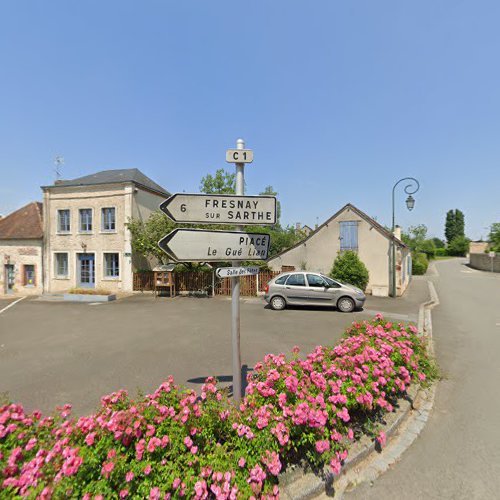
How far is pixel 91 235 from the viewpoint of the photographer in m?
17.4

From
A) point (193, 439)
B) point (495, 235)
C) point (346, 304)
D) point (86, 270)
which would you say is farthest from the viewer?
point (495, 235)

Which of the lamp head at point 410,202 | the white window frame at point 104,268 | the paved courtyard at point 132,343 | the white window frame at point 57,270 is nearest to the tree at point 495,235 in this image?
the lamp head at point 410,202

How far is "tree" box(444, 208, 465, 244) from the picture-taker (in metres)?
78.2

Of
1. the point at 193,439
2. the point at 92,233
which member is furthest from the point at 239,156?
the point at 92,233

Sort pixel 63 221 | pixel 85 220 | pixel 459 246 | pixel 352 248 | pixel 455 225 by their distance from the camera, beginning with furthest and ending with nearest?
1. pixel 455 225
2. pixel 459 246
3. pixel 63 221
4. pixel 85 220
5. pixel 352 248

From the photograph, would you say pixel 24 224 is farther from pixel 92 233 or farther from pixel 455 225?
pixel 455 225

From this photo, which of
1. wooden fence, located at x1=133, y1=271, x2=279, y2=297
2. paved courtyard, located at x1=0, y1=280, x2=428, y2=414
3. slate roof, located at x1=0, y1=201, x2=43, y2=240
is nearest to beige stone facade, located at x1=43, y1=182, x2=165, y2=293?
slate roof, located at x1=0, y1=201, x2=43, y2=240

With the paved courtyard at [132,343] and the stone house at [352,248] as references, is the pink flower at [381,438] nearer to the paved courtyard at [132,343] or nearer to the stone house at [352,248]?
the paved courtyard at [132,343]

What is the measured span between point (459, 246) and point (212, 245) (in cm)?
8865

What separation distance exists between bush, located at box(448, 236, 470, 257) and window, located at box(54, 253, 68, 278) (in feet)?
282

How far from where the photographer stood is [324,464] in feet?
7.86

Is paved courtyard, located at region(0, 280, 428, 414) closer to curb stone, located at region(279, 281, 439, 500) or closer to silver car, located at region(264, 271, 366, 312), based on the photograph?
silver car, located at region(264, 271, 366, 312)

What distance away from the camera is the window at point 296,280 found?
1021cm

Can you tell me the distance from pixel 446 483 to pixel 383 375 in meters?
1.02
